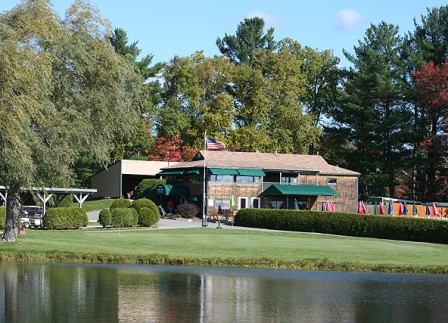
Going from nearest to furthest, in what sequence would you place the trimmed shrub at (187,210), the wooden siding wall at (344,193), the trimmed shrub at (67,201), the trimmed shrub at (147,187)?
the trimmed shrub at (67,201), the trimmed shrub at (187,210), the wooden siding wall at (344,193), the trimmed shrub at (147,187)

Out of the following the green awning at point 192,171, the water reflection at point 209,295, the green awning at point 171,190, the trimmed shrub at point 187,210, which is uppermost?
the green awning at point 192,171

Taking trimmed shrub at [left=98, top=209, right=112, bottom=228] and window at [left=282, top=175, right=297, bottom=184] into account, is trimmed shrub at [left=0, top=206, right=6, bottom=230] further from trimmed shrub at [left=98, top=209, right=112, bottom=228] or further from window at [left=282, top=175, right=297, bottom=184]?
window at [left=282, top=175, right=297, bottom=184]

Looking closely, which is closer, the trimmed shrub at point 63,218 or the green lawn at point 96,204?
the trimmed shrub at point 63,218

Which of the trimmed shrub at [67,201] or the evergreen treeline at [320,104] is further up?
the evergreen treeline at [320,104]

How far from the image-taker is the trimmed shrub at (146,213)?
58875 mm

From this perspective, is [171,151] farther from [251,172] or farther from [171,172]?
[251,172]

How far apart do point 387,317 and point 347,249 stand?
813 inches

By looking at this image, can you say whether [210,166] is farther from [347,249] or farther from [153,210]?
[347,249]

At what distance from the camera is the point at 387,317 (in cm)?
2097

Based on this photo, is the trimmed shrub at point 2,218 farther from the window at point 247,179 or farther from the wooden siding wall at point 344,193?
the wooden siding wall at point 344,193

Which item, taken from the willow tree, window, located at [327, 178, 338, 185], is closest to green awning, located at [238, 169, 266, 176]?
window, located at [327, 178, 338, 185]

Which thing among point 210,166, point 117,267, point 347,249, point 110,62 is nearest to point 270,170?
point 210,166

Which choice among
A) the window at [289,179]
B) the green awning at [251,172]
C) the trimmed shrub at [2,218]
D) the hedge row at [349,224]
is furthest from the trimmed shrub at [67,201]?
the window at [289,179]

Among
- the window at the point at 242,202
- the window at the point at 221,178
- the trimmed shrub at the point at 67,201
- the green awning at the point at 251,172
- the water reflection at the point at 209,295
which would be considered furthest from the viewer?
the window at the point at 242,202
